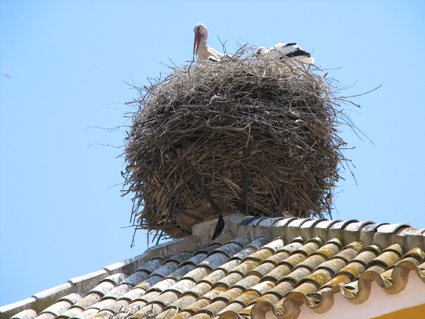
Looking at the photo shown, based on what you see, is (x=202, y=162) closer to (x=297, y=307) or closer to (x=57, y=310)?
(x=57, y=310)

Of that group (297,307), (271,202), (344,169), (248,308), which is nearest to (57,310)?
(248,308)

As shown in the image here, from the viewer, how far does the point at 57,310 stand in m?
4.46

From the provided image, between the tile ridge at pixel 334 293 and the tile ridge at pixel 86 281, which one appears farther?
the tile ridge at pixel 86 281

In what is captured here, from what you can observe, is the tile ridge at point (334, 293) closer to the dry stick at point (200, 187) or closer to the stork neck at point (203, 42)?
the dry stick at point (200, 187)

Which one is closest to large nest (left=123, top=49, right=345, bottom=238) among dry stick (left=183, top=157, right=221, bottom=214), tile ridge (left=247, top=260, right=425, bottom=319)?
dry stick (left=183, top=157, right=221, bottom=214)

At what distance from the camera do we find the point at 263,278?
12.5 feet

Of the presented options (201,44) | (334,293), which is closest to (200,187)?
(334,293)

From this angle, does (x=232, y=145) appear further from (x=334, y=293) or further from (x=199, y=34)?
(x=199, y=34)

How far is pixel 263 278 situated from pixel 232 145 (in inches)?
90.6

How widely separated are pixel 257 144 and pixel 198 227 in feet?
3.57

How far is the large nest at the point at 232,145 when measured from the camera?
5.82m

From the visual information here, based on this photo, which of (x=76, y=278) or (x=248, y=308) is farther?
(x=76, y=278)

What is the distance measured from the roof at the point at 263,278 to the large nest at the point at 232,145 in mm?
624

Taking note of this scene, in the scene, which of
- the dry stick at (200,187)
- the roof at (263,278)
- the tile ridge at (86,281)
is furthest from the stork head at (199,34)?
the roof at (263,278)
